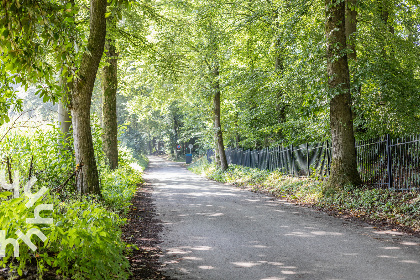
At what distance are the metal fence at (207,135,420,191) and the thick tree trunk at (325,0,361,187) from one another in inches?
32.7

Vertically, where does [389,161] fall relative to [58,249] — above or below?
above

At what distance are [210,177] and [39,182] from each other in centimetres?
1574

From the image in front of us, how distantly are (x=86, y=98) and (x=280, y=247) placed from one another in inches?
222

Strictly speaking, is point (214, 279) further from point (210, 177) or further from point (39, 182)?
point (210, 177)

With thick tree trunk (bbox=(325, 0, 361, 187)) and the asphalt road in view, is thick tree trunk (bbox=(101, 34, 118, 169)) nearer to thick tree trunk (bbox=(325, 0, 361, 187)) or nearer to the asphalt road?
the asphalt road

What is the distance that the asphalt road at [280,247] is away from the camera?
4613 millimetres

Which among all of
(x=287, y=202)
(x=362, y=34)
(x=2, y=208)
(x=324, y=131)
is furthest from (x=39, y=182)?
(x=362, y=34)

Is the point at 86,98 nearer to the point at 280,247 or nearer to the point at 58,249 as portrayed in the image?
the point at 58,249

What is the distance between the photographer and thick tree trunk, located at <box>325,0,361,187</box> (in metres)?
9.88

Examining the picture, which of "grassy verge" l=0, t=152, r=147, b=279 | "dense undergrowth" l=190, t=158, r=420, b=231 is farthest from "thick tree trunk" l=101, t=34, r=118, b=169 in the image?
"grassy verge" l=0, t=152, r=147, b=279

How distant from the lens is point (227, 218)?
8.47 m

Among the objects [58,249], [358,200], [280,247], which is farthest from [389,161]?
[58,249]

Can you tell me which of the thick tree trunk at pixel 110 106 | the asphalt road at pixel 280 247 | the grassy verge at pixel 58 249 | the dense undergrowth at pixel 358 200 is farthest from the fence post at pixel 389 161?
the thick tree trunk at pixel 110 106

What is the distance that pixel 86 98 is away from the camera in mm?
8156
